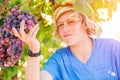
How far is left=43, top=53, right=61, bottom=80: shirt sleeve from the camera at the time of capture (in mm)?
1323

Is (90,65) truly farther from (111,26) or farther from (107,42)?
(111,26)

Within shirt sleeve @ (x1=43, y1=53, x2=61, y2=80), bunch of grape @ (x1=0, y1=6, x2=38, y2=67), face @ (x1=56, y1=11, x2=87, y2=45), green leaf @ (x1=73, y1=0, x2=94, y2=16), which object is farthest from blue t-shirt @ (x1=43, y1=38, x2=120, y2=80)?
green leaf @ (x1=73, y1=0, x2=94, y2=16)

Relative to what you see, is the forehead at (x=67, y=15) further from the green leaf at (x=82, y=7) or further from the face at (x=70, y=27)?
the green leaf at (x=82, y=7)

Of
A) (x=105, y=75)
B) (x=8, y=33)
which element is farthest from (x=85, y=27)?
(x=8, y=33)

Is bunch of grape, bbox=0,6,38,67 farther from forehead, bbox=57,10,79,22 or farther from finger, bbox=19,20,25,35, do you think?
forehead, bbox=57,10,79,22

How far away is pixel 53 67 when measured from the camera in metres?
1.34

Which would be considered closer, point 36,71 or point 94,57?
point 36,71

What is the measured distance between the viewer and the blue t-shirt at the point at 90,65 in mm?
1333

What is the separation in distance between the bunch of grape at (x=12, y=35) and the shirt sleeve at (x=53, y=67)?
0.28 m

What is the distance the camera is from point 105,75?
4.39ft

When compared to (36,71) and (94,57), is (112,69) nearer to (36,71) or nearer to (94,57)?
(94,57)

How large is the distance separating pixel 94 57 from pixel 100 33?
12 cm

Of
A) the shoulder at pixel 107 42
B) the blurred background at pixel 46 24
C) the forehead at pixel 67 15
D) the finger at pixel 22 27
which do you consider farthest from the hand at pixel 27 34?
the shoulder at pixel 107 42

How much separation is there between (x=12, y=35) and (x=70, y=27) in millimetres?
290
